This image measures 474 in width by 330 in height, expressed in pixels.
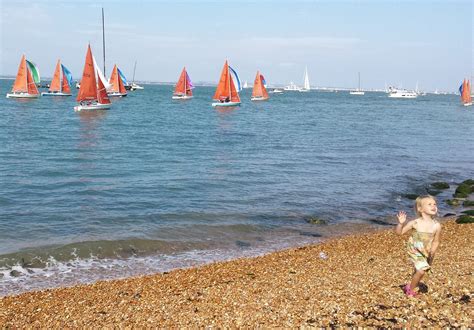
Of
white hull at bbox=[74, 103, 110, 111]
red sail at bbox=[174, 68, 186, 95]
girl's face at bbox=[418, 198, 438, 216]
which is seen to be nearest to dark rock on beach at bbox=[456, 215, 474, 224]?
girl's face at bbox=[418, 198, 438, 216]

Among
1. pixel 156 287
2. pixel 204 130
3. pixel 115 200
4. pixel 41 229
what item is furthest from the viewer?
pixel 204 130

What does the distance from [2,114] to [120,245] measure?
48426mm

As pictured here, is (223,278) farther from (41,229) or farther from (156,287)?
(41,229)

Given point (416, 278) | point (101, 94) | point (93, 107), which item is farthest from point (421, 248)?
point (101, 94)

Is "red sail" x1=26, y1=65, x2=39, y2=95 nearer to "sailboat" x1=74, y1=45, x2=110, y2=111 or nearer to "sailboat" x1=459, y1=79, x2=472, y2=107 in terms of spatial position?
"sailboat" x1=74, y1=45, x2=110, y2=111

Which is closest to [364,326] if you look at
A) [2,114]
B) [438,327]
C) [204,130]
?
[438,327]

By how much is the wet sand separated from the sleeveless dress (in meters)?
0.58

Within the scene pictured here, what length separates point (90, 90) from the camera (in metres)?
57.3

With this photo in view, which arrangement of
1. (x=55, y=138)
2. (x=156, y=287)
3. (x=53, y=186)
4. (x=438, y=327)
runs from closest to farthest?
(x=438, y=327)
(x=156, y=287)
(x=53, y=186)
(x=55, y=138)

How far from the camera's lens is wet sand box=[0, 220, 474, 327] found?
705 cm

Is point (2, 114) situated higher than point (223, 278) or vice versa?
point (2, 114)

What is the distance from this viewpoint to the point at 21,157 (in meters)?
27.8

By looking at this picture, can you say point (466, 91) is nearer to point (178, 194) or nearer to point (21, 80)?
point (21, 80)

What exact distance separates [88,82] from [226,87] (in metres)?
23.5
